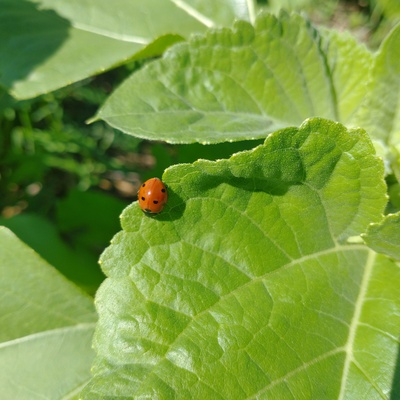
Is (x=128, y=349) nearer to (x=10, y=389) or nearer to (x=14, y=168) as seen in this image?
(x=10, y=389)

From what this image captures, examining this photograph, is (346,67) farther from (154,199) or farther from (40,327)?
(40,327)

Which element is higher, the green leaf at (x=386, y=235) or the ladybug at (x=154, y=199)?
the green leaf at (x=386, y=235)

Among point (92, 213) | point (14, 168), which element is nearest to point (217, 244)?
point (92, 213)

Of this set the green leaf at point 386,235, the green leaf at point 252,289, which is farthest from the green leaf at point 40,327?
the green leaf at point 386,235

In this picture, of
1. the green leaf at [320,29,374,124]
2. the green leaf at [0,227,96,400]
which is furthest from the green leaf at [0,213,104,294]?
the green leaf at [320,29,374,124]

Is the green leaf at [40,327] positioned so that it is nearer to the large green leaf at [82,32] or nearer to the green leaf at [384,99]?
the large green leaf at [82,32]

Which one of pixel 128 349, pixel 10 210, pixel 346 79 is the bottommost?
pixel 10 210

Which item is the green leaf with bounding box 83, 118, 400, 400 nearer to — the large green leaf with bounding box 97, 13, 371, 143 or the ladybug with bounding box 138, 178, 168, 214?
the ladybug with bounding box 138, 178, 168, 214
